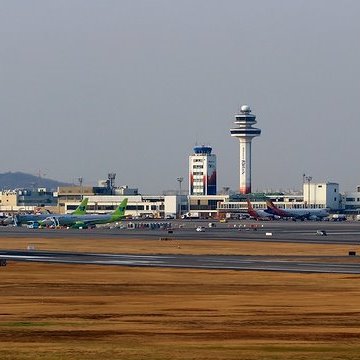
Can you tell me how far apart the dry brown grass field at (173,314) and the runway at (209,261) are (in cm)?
537

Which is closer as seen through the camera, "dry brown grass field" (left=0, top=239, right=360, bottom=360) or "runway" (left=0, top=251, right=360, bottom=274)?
"dry brown grass field" (left=0, top=239, right=360, bottom=360)

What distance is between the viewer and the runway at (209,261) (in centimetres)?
9343

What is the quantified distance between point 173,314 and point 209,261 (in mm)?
47771

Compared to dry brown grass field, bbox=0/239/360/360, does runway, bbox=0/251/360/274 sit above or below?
above

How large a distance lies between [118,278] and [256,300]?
18.9 metres

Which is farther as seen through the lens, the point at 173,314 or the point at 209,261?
the point at 209,261

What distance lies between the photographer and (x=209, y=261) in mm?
103438

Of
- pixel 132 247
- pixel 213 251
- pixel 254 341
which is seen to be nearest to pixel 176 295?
pixel 254 341

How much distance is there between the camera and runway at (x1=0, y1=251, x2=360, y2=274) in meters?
93.4

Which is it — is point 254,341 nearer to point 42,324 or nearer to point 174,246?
point 42,324

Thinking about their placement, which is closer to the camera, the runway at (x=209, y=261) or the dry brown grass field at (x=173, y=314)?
the dry brown grass field at (x=173, y=314)

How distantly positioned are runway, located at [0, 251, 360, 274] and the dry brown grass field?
5.37m

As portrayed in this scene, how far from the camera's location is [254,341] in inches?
1766

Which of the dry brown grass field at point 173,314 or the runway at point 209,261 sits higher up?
the runway at point 209,261
